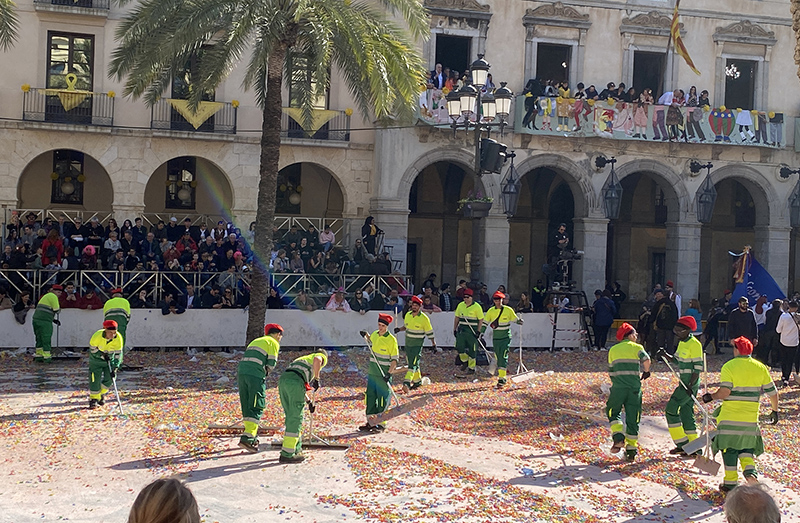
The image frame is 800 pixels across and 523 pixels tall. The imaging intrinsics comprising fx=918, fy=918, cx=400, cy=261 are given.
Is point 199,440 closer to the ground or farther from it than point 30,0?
closer to the ground

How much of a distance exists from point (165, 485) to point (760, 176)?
30114mm

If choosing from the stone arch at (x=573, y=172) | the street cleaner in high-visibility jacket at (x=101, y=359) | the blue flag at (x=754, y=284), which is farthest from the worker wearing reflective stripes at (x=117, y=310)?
the blue flag at (x=754, y=284)

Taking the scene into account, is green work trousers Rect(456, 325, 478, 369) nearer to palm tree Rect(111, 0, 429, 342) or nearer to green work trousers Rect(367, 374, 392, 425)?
palm tree Rect(111, 0, 429, 342)

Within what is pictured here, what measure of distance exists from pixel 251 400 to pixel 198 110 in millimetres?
16418

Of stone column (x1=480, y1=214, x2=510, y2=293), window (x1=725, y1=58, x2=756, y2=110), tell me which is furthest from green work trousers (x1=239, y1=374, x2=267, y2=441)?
window (x1=725, y1=58, x2=756, y2=110)

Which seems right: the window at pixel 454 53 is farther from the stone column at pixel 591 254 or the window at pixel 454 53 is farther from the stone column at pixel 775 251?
the stone column at pixel 775 251

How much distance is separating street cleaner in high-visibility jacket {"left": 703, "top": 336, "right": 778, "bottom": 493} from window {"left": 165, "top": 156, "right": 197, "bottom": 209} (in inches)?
833

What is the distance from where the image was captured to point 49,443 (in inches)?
467

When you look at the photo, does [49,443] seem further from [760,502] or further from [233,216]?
[233,216]

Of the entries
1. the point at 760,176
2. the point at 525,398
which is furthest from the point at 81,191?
the point at 760,176

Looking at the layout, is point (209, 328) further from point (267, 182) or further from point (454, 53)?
point (454, 53)

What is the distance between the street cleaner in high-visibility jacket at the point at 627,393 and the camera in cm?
1187

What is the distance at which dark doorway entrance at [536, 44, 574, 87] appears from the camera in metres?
29.5

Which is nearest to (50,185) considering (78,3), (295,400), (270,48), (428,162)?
(78,3)
